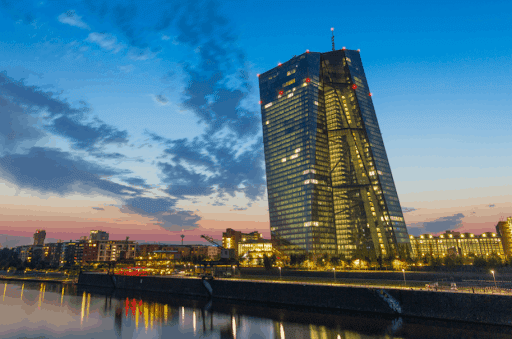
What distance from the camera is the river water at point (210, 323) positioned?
149ft

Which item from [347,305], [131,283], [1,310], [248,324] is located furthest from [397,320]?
[131,283]

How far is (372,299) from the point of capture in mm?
57812

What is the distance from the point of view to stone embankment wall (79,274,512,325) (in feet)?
154

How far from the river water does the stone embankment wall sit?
5.81 ft

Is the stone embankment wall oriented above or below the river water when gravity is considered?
above

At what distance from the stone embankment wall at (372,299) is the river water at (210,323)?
1.77 m

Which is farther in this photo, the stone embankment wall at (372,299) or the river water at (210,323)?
the stone embankment wall at (372,299)

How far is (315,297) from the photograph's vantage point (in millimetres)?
65938

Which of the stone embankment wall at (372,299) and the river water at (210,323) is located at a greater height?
the stone embankment wall at (372,299)

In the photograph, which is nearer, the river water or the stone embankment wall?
the river water

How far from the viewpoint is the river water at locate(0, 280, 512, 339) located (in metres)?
45.5

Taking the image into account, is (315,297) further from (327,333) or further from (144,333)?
(144,333)

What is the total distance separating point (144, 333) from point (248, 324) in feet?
57.7

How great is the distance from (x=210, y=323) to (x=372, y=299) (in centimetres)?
3096
